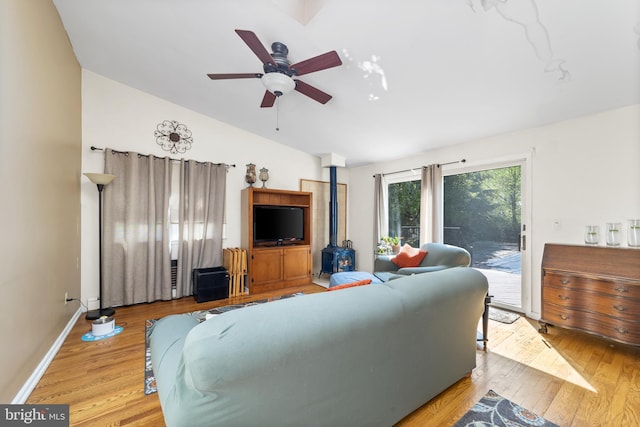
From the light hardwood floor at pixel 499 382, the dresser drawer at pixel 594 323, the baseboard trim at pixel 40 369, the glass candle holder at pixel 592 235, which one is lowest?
the light hardwood floor at pixel 499 382

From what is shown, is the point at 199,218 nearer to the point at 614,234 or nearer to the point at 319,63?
the point at 319,63

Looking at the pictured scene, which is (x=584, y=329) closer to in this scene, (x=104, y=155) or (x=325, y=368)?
(x=325, y=368)

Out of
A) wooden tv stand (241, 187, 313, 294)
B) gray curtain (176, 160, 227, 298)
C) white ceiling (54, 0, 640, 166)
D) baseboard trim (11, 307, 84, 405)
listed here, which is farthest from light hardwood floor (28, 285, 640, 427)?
white ceiling (54, 0, 640, 166)

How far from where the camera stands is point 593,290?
8.11ft

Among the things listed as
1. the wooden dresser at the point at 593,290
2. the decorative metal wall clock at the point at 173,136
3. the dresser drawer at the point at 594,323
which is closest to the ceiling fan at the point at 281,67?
the decorative metal wall clock at the point at 173,136

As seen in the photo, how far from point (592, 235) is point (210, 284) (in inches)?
184

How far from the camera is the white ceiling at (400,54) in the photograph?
72.2 inches

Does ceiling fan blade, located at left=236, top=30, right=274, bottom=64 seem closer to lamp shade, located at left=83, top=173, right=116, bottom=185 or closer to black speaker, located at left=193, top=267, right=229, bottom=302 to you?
lamp shade, located at left=83, top=173, right=116, bottom=185

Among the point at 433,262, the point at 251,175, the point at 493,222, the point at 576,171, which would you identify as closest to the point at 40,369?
the point at 251,175

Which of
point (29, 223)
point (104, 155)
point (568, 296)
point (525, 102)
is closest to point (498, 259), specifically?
point (568, 296)

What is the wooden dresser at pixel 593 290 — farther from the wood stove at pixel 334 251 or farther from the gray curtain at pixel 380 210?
the wood stove at pixel 334 251

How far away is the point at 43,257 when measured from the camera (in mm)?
2064

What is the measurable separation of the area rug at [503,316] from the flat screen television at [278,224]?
3172 mm

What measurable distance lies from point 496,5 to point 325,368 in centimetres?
245
